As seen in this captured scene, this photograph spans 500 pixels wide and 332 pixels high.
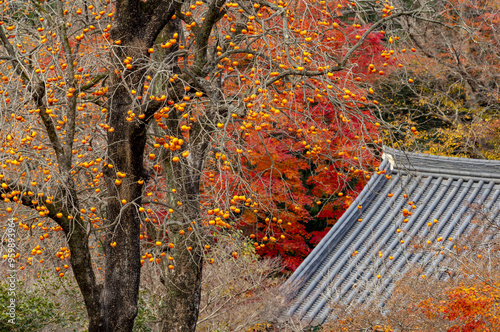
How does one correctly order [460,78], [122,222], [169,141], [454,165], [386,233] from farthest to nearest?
1. [460,78]
2. [454,165]
3. [386,233]
4. [169,141]
5. [122,222]

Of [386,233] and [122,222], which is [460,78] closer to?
[386,233]

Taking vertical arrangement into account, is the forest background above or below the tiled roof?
above

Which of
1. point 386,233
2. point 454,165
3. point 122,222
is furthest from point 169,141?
point 454,165

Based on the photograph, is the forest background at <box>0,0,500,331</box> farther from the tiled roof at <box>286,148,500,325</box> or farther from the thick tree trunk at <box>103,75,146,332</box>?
the tiled roof at <box>286,148,500,325</box>

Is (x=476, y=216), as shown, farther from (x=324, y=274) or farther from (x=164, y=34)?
(x=164, y=34)

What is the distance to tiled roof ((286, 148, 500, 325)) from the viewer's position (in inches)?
278

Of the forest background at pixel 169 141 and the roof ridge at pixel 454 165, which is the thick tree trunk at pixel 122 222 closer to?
the forest background at pixel 169 141

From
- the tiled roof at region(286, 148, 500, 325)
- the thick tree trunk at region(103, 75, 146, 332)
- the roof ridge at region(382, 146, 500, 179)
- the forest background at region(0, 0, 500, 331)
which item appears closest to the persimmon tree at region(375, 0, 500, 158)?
the roof ridge at region(382, 146, 500, 179)

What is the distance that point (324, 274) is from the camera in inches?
300

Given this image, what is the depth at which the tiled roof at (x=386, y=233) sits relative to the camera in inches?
278

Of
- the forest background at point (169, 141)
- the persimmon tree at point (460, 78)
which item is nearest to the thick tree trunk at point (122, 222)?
the forest background at point (169, 141)

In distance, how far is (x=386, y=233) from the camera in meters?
7.77

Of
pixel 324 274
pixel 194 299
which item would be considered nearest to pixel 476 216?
pixel 324 274

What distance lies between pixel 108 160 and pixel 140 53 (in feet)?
3.12
